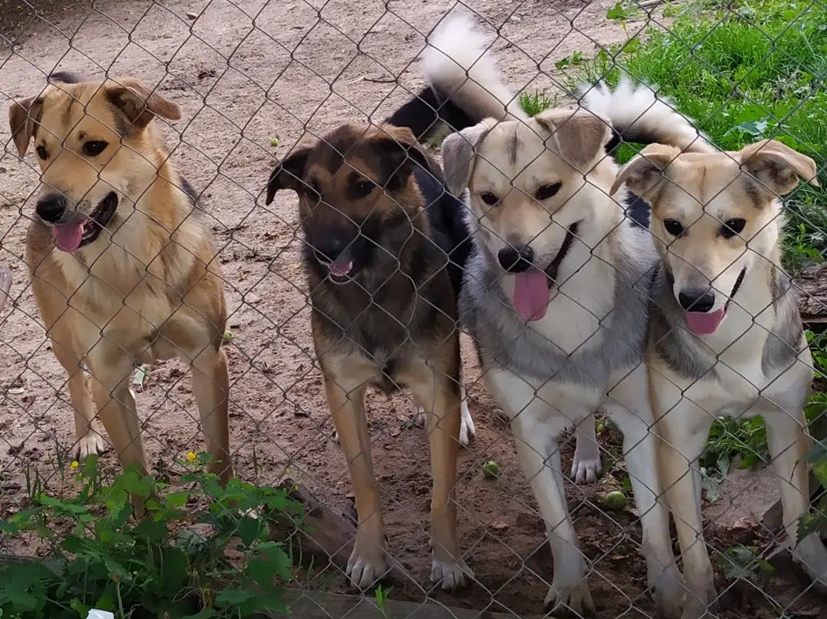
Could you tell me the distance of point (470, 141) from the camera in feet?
9.62

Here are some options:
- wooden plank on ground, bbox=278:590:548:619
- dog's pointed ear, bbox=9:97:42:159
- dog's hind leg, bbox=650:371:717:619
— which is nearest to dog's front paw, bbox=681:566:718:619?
dog's hind leg, bbox=650:371:717:619

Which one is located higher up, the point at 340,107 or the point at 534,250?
the point at 534,250

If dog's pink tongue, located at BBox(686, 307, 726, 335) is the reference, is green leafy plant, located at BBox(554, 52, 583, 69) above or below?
below

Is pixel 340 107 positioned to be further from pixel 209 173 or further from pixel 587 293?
pixel 587 293

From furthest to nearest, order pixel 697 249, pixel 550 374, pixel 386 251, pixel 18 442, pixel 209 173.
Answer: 1. pixel 209 173
2. pixel 18 442
3. pixel 386 251
4. pixel 550 374
5. pixel 697 249

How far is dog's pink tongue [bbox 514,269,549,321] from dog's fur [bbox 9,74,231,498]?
1236mm

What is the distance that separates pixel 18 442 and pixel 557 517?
2483 mm

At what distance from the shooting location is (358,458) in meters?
3.34

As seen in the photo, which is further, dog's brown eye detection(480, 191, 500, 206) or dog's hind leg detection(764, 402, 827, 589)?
dog's brown eye detection(480, 191, 500, 206)

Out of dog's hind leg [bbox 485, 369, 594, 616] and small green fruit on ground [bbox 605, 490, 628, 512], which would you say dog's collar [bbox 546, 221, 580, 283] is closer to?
dog's hind leg [bbox 485, 369, 594, 616]

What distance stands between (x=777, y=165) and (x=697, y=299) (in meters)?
0.41

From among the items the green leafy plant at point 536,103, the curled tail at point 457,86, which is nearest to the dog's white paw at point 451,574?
the curled tail at point 457,86

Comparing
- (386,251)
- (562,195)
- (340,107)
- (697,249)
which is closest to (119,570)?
(386,251)

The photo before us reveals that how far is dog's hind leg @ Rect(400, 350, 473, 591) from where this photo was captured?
10.7 ft
